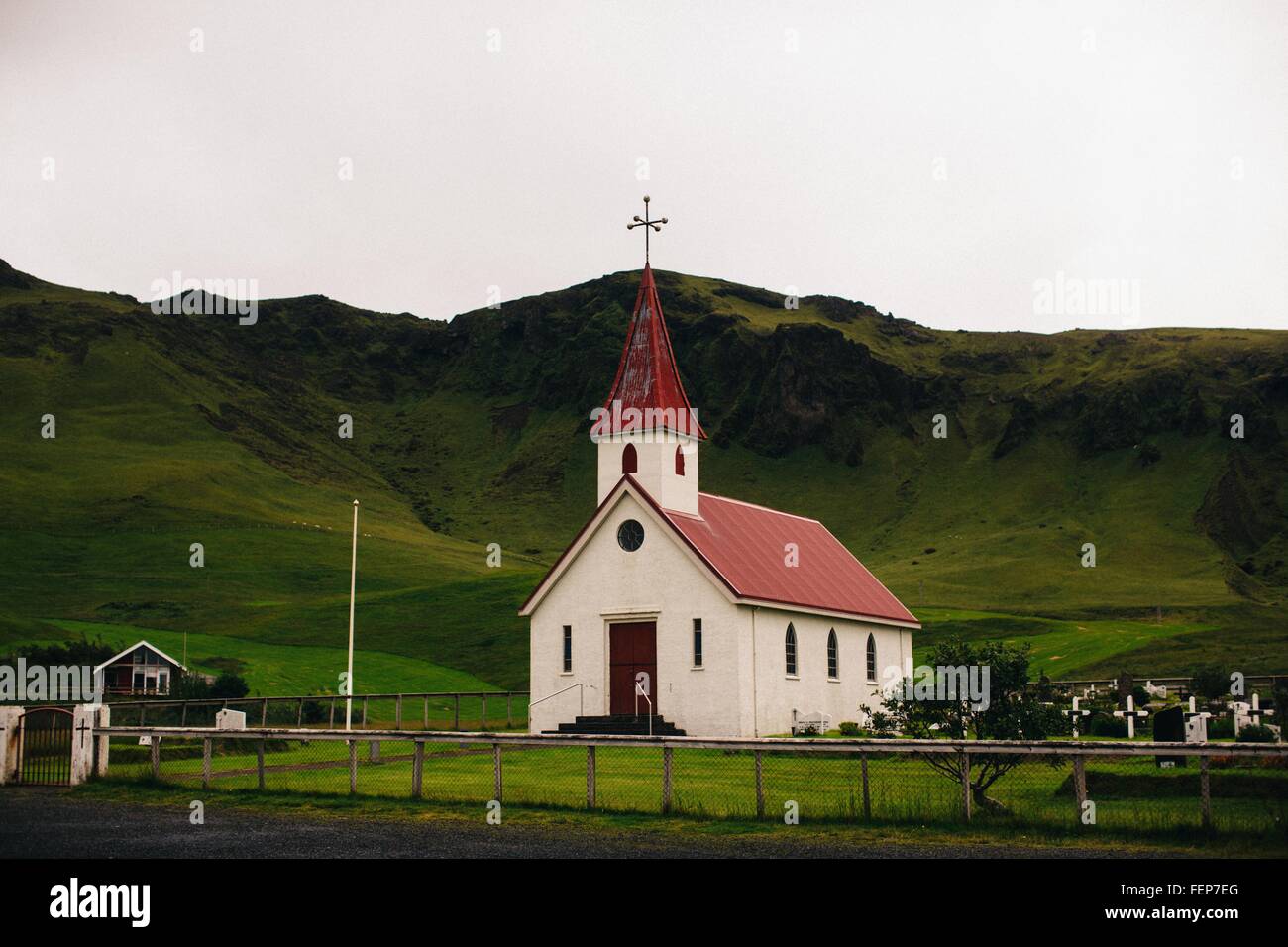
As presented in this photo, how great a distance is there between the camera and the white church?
131ft

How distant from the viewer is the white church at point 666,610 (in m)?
39.9

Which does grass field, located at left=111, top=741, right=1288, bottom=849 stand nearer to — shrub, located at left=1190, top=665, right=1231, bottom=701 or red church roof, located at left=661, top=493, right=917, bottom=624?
red church roof, located at left=661, top=493, right=917, bottom=624

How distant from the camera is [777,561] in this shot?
45906mm

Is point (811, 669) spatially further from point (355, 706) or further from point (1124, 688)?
point (355, 706)

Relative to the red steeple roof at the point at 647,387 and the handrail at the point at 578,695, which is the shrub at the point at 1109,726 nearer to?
the red steeple roof at the point at 647,387

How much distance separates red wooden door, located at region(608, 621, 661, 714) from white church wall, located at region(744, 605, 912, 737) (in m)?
3.24

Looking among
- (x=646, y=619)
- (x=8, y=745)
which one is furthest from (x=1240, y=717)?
(x=8, y=745)

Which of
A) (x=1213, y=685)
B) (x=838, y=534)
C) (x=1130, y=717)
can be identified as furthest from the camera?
(x=838, y=534)

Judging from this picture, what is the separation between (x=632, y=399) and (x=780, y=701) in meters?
11.0

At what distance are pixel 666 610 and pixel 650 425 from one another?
6.24m

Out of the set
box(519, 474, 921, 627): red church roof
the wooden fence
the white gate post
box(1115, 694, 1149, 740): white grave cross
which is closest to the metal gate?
the white gate post

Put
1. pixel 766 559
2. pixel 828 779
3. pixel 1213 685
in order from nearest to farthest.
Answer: pixel 828 779 < pixel 766 559 < pixel 1213 685

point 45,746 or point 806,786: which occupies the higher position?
point 45,746
